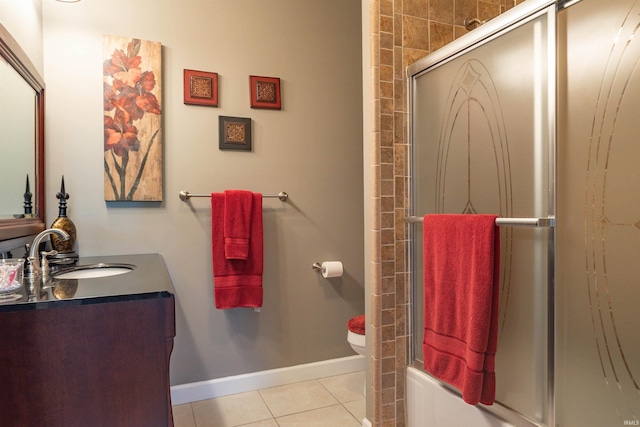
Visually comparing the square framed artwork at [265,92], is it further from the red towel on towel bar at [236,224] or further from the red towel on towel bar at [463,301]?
the red towel on towel bar at [463,301]

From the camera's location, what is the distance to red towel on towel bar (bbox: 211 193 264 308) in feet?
7.19

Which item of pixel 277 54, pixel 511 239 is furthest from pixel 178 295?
pixel 511 239

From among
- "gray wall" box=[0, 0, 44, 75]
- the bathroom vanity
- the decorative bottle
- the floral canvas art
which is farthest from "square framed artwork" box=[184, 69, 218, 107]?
the bathroom vanity

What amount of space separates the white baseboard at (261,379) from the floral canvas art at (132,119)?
114 centimetres

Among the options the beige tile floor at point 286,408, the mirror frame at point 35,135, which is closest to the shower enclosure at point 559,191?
the beige tile floor at point 286,408

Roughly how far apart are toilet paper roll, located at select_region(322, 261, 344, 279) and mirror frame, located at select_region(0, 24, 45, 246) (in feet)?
5.04

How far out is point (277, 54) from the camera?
7.90ft

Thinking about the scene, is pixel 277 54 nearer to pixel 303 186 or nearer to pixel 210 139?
pixel 210 139

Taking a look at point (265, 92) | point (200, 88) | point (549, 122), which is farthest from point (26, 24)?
point (549, 122)

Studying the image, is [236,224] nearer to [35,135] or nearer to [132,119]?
[132,119]

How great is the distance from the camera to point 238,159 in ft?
7.61

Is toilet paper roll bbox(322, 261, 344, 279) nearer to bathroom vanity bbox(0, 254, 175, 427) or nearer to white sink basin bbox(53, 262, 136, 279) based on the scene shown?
white sink basin bbox(53, 262, 136, 279)

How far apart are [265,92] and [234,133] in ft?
1.08

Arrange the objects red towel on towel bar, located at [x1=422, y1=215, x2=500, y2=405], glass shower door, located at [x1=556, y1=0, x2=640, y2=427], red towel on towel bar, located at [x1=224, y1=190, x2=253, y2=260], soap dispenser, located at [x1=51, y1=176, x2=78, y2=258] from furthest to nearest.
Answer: red towel on towel bar, located at [x1=224, y1=190, x2=253, y2=260], soap dispenser, located at [x1=51, y1=176, x2=78, y2=258], red towel on towel bar, located at [x1=422, y1=215, x2=500, y2=405], glass shower door, located at [x1=556, y1=0, x2=640, y2=427]
